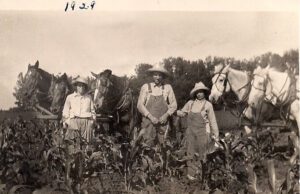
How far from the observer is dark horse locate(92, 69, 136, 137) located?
2.71 metres

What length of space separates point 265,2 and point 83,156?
135cm

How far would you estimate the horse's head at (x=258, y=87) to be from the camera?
273 centimetres

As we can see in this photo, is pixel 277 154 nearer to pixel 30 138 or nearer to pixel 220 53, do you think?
pixel 220 53

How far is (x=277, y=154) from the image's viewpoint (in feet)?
8.89

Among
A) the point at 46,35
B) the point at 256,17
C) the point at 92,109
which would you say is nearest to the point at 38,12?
the point at 46,35

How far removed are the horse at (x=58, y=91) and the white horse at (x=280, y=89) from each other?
42.7 inches

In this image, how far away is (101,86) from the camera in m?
2.71

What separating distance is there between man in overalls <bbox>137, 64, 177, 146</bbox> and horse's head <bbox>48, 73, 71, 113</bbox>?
43 cm

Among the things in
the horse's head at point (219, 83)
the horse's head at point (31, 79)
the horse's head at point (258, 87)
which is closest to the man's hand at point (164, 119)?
the horse's head at point (219, 83)

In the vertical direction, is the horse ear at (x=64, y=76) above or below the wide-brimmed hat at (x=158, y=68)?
below

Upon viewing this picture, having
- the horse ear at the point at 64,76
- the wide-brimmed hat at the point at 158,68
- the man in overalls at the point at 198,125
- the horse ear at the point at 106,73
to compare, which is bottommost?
the man in overalls at the point at 198,125

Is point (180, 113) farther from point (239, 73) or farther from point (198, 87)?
point (239, 73)

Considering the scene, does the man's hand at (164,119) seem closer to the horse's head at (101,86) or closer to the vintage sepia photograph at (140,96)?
the vintage sepia photograph at (140,96)

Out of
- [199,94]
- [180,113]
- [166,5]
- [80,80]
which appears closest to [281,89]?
[199,94]
